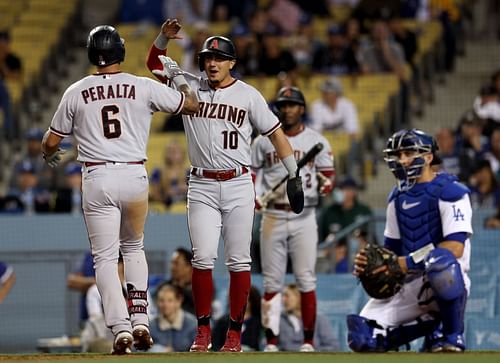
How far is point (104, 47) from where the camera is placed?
9445 millimetres

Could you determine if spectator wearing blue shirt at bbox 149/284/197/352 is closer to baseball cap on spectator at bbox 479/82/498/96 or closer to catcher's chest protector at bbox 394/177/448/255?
catcher's chest protector at bbox 394/177/448/255

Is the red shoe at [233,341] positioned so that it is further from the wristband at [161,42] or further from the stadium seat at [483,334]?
the stadium seat at [483,334]

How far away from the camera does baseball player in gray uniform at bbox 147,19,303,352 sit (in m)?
9.86

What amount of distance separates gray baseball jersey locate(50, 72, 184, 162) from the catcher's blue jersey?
1813 millimetres


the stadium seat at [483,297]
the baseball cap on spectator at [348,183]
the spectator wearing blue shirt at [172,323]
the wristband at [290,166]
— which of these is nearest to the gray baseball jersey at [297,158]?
the spectator wearing blue shirt at [172,323]

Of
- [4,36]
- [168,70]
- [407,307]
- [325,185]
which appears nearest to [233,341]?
[407,307]

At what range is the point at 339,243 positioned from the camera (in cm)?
1472

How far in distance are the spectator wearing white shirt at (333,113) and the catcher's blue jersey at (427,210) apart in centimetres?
671

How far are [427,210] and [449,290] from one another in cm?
73

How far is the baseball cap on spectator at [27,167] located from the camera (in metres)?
16.5

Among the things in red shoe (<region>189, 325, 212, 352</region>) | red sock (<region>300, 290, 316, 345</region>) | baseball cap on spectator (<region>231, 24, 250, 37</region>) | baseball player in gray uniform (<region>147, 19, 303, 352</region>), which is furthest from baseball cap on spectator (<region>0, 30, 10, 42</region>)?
red shoe (<region>189, 325, 212, 352</region>)

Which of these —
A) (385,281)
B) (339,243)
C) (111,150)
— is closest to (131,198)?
(111,150)

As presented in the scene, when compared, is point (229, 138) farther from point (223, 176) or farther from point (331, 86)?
point (331, 86)

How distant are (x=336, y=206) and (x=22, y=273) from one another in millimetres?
3376
